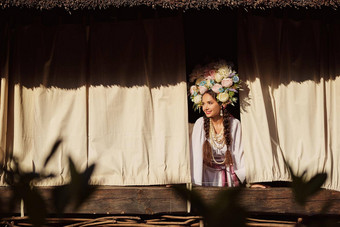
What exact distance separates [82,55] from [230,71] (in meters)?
1.80

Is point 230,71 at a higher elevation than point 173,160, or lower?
higher

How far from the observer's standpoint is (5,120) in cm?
626

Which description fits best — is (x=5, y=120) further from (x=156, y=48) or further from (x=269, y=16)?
(x=269, y=16)

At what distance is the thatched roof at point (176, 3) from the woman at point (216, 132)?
968mm

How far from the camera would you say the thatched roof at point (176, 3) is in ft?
18.0

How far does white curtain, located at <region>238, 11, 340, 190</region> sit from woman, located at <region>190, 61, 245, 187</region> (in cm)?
22

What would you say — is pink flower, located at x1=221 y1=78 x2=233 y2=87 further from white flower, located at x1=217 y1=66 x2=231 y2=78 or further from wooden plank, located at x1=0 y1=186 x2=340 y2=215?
wooden plank, located at x1=0 y1=186 x2=340 y2=215

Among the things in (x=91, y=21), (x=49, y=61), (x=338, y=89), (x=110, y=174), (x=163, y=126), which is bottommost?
(x=110, y=174)

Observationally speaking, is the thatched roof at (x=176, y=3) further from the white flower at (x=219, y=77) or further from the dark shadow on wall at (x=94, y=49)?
the white flower at (x=219, y=77)

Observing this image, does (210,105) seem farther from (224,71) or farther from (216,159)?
(216,159)

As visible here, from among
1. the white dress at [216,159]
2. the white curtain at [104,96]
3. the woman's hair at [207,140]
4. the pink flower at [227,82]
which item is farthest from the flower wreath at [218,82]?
the white dress at [216,159]

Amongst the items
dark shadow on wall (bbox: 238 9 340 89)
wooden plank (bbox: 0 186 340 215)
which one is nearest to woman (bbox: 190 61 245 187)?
dark shadow on wall (bbox: 238 9 340 89)

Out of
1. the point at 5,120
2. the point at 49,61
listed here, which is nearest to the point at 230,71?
the point at 49,61

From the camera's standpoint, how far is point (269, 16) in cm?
632
